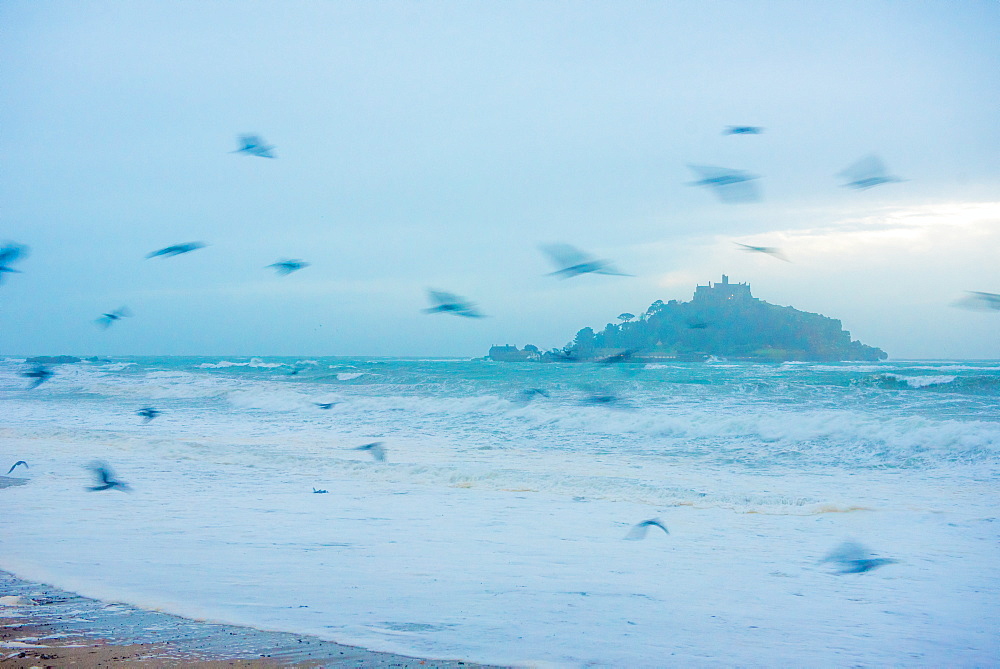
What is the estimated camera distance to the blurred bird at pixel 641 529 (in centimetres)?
626

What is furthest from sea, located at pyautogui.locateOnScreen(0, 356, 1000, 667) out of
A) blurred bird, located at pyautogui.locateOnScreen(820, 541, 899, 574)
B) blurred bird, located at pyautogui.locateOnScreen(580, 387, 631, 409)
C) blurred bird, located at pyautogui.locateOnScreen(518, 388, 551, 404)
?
blurred bird, located at pyautogui.locateOnScreen(518, 388, 551, 404)

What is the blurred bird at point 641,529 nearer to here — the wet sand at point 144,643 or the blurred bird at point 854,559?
the blurred bird at point 854,559

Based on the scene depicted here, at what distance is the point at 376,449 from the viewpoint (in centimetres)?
1169

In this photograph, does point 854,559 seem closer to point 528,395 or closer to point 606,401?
point 606,401

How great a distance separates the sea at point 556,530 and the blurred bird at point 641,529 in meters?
0.06

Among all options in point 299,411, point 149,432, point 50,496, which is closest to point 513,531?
point 50,496

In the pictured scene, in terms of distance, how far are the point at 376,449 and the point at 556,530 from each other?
5.80 metres

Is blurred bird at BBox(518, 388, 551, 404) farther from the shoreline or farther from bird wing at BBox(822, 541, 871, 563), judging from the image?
the shoreline

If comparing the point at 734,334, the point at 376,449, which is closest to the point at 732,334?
the point at 734,334

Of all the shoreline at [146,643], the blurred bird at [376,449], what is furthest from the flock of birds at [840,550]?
the shoreline at [146,643]

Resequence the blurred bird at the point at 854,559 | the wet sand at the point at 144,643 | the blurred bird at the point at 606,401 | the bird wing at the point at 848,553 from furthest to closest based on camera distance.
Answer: the blurred bird at the point at 606,401, the bird wing at the point at 848,553, the blurred bird at the point at 854,559, the wet sand at the point at 144,643

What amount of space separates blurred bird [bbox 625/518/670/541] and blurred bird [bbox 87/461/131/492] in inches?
219

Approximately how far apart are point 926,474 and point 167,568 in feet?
31.0

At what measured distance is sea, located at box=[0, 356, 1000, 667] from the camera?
4.14 m
